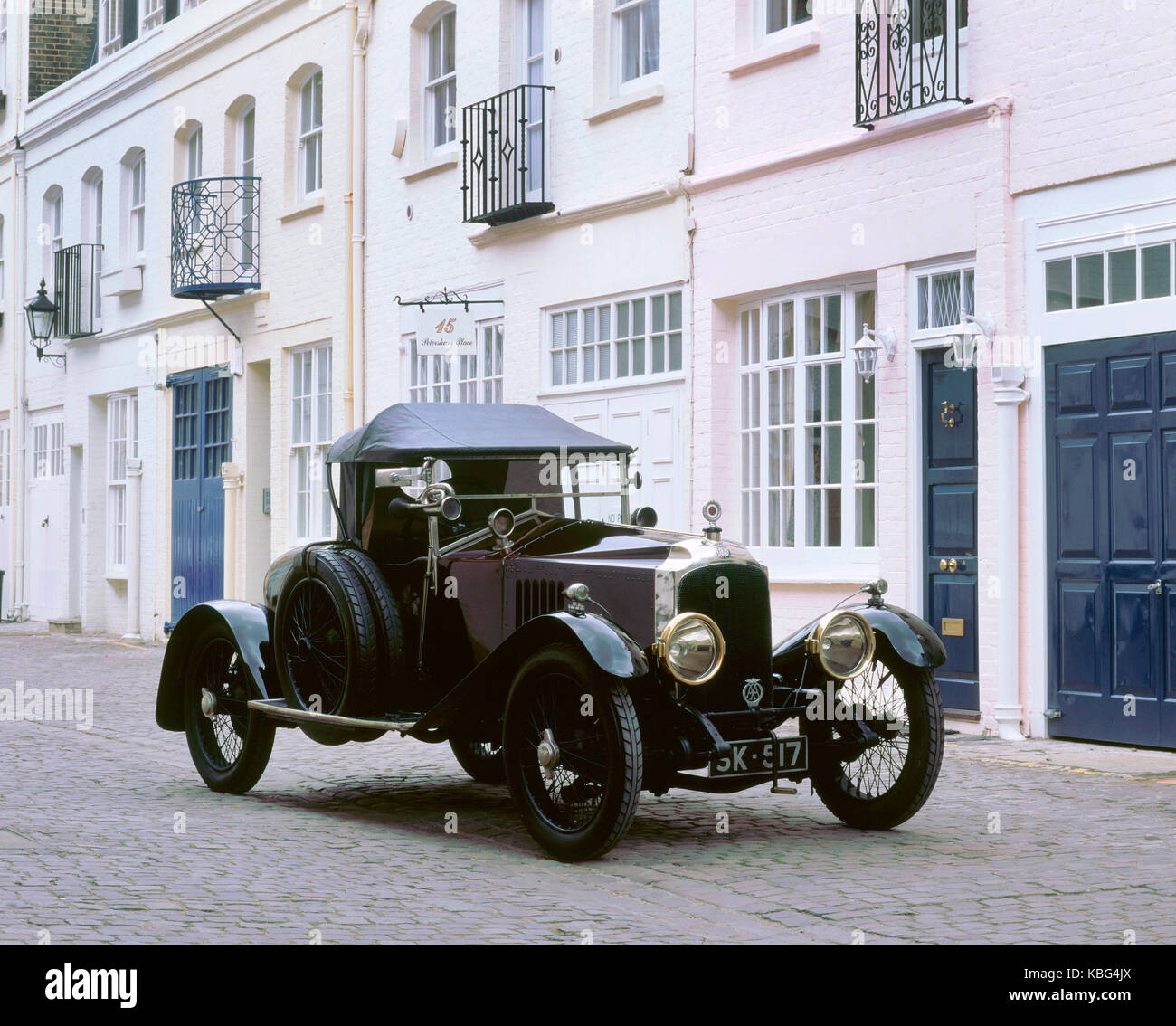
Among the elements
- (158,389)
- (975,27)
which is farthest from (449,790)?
(158,389)

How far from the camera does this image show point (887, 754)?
795 centimetres

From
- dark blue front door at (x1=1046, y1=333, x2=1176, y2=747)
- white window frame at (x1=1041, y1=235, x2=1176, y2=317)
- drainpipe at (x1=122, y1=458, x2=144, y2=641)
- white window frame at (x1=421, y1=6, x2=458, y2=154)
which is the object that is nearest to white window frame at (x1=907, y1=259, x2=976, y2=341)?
white window frame at (x1=1041, y1=235, x2=1176, y2=317)

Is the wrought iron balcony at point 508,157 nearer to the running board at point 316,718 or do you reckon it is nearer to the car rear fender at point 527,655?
the running board at point 316,718

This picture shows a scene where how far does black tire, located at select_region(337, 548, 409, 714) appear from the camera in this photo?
8312mm

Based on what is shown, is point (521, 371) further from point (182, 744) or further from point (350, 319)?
point (182, 744)

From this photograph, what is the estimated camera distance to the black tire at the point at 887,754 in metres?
7.68

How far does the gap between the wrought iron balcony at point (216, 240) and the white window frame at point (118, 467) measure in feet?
12.0

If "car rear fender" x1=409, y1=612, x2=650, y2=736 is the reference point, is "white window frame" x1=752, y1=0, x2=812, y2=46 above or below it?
above

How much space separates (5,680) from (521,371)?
5486 mm

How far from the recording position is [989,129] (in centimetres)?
1163

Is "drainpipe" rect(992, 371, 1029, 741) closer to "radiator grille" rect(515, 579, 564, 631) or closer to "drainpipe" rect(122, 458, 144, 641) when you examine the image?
"radiator grille" rect(515, 579, 564, 631)

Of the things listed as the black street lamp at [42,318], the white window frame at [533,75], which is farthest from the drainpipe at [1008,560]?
the black street lamp at [42,318]

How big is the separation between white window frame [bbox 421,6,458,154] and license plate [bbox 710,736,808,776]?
11.3 metres

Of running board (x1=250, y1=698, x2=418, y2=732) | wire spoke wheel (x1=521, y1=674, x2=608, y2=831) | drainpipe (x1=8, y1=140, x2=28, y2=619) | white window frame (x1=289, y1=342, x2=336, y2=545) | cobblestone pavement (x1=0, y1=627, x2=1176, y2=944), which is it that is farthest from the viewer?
drainpipe (x1=8, y1=140, x2=28, y2=619)
